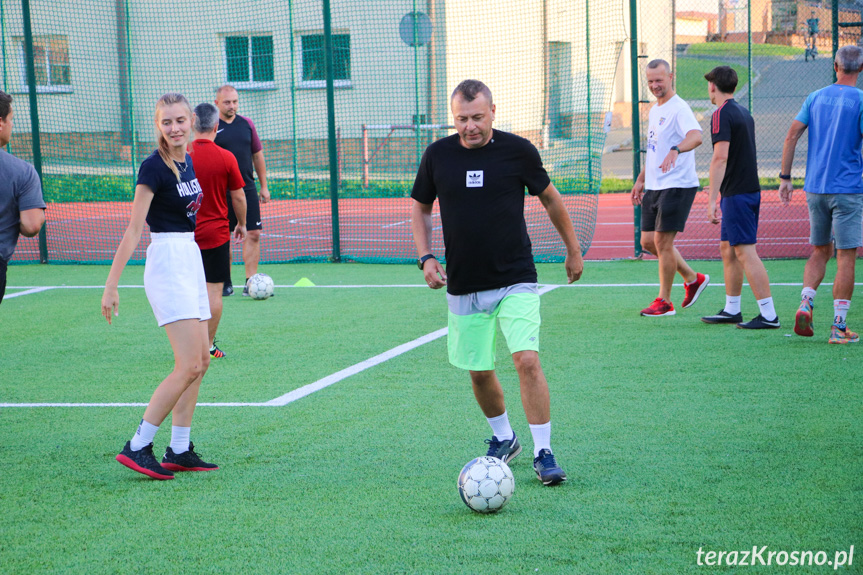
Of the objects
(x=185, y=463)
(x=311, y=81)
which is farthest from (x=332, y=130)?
(x=185, y=463)

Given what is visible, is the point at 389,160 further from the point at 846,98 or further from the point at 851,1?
the point at 846,98

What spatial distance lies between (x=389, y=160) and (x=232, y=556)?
1371 cm

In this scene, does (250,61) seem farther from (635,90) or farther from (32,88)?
(635,90)

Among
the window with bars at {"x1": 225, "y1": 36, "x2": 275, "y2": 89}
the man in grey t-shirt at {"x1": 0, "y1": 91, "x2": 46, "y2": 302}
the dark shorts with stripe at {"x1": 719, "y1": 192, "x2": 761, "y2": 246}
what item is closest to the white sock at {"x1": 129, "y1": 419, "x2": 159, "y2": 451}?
the man in grey t-shirt at {"x1": 0, "y1": 91, "x2": 46, "y2": 302}

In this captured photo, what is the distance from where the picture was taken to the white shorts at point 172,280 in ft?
15.0

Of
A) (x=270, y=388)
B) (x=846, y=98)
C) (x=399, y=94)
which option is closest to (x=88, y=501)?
(x=270, y=388)

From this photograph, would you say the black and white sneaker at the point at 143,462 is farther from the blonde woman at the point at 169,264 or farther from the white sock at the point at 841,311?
the white sock at the point at 841,311

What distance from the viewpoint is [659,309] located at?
350 inches

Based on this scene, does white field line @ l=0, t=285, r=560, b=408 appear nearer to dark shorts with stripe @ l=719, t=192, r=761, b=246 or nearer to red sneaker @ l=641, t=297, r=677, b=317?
red sneaker @ l=641, t=297, r=677, b=317

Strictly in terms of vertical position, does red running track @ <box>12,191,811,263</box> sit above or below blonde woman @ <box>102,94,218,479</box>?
below

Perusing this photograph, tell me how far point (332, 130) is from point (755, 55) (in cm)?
727

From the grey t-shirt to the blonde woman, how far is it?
0.56 meters

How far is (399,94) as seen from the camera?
1881 cm

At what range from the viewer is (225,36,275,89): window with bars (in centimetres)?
1941
